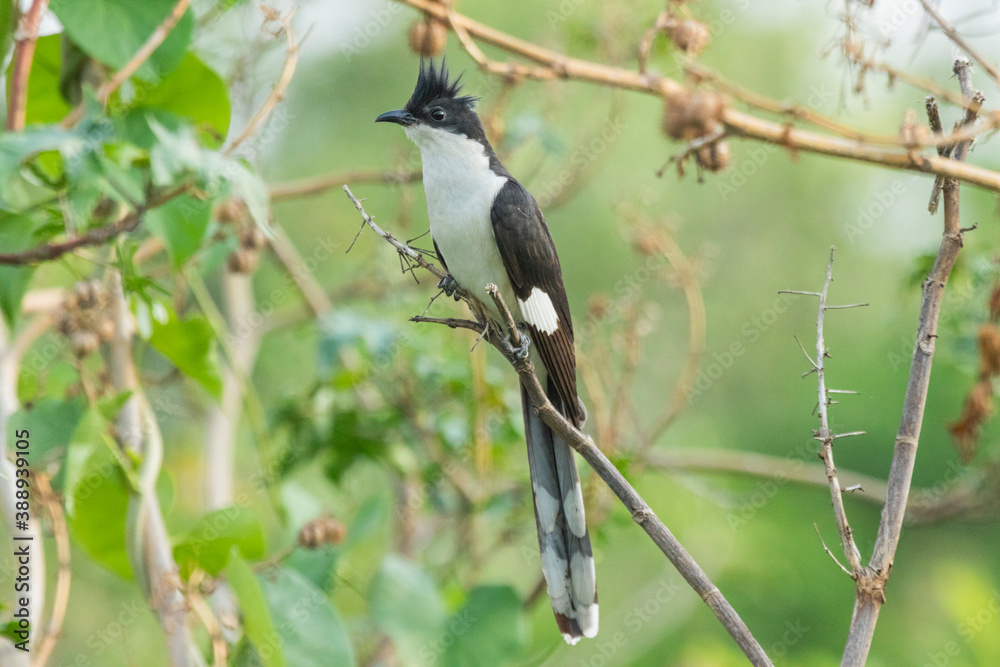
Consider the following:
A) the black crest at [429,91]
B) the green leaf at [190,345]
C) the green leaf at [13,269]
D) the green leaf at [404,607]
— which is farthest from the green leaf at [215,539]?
the black crest at [429,91]

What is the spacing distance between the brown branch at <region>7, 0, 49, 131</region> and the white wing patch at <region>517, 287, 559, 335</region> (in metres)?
1.30

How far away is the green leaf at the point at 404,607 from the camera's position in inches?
95.3

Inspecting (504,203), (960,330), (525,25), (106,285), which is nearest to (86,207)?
(106,285)

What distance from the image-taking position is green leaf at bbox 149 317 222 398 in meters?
2.20

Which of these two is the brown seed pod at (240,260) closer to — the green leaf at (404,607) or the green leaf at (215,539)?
the green leaf at (215,539)

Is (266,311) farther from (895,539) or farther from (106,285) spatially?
(895,539)

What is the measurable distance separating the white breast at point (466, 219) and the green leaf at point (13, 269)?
1044 millimetres

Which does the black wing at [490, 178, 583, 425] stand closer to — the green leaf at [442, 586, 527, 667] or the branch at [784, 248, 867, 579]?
the green leaf at [442, 586, 527, 667]

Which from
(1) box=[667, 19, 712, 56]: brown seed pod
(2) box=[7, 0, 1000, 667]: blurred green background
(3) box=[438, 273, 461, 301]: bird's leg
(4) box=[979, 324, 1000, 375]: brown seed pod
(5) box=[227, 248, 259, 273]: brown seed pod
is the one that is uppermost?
(1) box=[667, 19, 712, 56]: brown seed pod

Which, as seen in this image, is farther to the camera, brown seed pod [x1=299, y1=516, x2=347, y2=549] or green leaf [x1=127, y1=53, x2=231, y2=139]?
brown seed pod [x1=299, y1=516, x2=347, y2=549]

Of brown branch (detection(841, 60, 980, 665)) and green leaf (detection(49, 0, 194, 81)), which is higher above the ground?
green leaf (detection(49, 0, 194, 81))

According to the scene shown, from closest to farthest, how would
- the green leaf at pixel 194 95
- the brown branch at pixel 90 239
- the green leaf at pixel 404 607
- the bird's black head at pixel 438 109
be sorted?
the brown branch at pixel 90 239 < the green leaf at pixel 194 95 < the green leaf at pixel 404 607 < the bird's black head at pixel 438 109

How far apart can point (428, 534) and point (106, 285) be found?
1965mm

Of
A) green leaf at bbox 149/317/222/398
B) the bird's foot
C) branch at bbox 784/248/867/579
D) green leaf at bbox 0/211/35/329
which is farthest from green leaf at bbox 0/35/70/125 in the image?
branch at bbox 784/248/867/579
